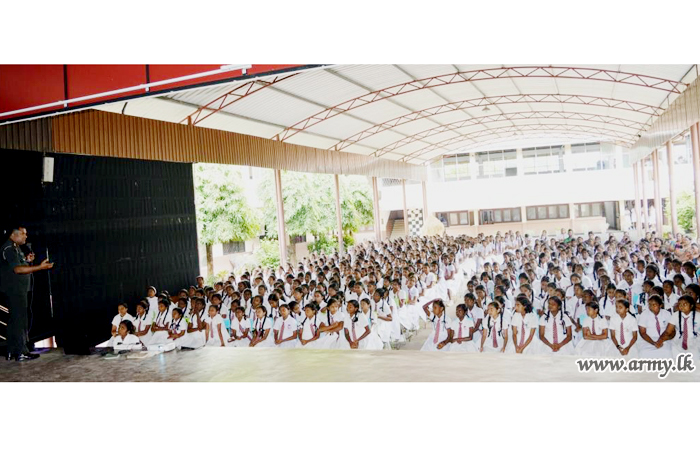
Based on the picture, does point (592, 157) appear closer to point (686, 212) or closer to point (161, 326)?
point (686, 212)

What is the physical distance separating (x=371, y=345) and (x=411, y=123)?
39.7 ft

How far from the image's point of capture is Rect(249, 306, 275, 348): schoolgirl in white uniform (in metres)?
7.03

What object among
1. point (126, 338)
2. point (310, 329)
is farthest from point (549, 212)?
point (126, 338)

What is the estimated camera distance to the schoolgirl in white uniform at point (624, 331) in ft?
18.9

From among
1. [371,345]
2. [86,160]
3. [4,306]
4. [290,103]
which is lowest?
[371,345]

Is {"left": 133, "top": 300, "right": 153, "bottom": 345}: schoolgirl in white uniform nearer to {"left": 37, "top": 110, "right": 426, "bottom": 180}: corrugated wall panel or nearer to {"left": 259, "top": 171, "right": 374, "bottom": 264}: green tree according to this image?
{"left": 37, "top": 110, "right": 426, "bottom": 180}: corrugated wall panel

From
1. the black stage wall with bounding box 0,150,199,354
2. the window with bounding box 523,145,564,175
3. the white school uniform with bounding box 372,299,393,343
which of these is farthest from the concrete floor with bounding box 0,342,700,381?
the window with bounding box 523,145,564,175

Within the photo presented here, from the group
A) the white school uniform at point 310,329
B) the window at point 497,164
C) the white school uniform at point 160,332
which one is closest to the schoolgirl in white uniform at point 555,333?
the white school uniform at point 310,329

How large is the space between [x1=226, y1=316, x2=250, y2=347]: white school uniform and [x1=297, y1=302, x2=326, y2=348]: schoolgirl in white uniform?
2.45 ft

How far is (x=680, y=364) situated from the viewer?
4.42 meters

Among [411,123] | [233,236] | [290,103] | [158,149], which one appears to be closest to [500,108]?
[411,123]

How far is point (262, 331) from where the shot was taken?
7.12 meters

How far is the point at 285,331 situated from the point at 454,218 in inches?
1037

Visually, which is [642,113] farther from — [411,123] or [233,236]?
[233,236]
